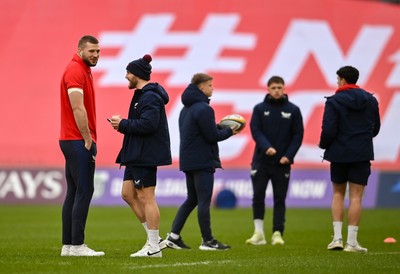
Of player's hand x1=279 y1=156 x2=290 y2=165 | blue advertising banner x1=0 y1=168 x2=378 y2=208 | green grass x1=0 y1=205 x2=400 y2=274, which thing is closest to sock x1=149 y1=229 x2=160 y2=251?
green grass x1=0 y1=205 x2=400 y2=274

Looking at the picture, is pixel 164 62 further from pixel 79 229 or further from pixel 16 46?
pixel 79 229

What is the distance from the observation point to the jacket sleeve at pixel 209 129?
1399 cm

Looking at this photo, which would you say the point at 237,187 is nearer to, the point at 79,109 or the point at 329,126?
the point at 329,126

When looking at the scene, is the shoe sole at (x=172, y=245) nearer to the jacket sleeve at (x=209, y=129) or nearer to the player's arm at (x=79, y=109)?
the jacket sleeve at (x=209, y=129)

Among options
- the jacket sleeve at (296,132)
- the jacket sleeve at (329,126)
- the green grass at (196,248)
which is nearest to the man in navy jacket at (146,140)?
the green grass at (196,248)

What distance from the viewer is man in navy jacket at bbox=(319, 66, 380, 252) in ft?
45.3

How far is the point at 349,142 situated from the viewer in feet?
45.4

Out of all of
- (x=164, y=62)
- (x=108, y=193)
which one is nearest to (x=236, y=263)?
(x=108, y=193)

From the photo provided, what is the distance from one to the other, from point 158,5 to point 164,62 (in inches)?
61.2

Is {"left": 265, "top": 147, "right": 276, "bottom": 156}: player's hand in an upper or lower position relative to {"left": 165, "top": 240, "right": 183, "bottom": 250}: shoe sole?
upper

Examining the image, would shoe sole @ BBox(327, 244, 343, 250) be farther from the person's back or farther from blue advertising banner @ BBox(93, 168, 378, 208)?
blue advertising banner @ BBox(93, 168, 378, 208)

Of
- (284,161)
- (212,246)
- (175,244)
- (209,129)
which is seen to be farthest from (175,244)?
(284,161)

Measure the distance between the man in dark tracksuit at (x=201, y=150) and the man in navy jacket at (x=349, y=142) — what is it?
4.23 ft

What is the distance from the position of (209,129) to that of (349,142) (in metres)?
1.76
